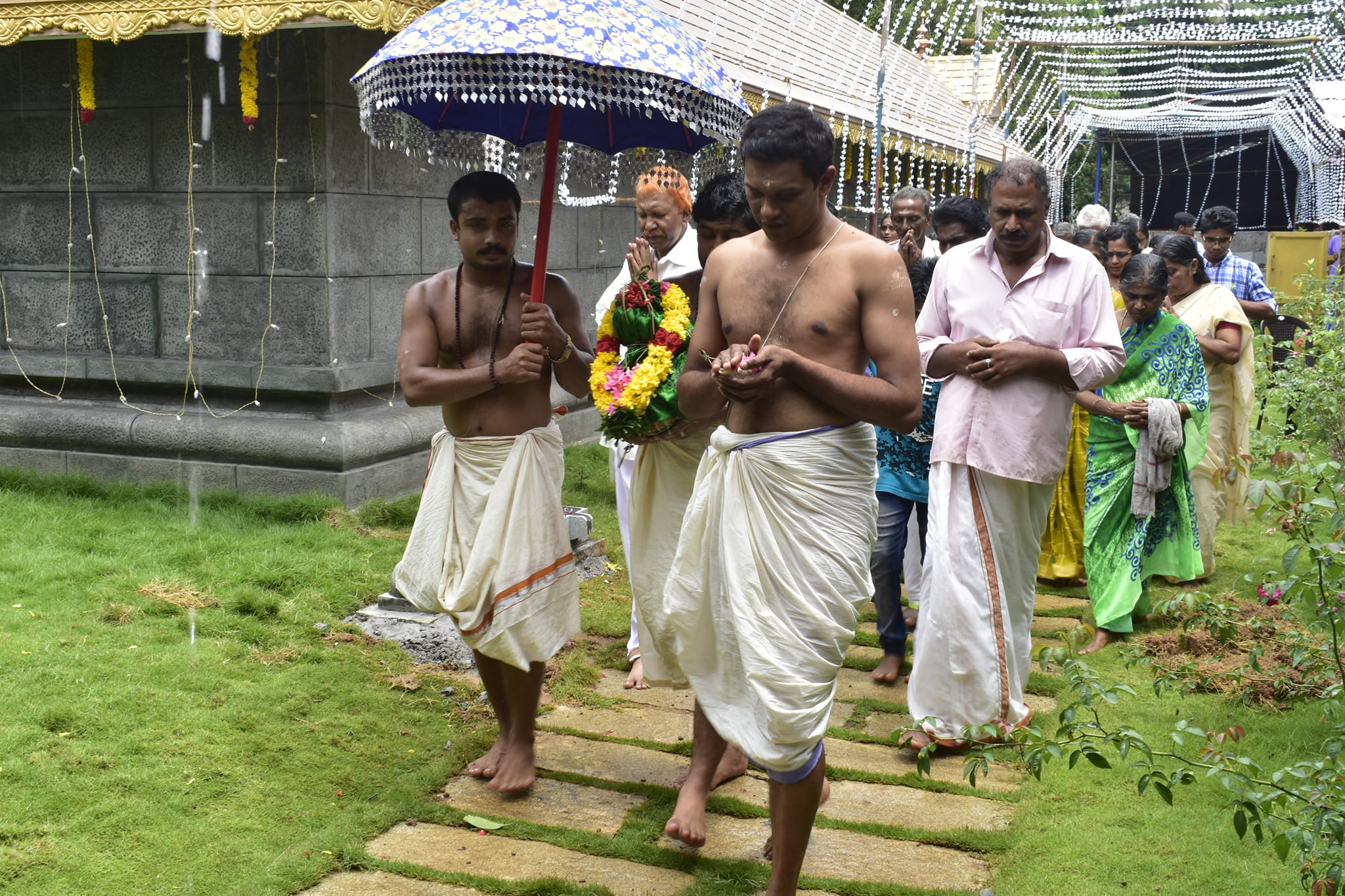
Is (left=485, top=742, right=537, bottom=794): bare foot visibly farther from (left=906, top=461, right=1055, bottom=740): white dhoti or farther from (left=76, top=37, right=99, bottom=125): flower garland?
(left=76, top=37, right=99, bottom=125): flower garland

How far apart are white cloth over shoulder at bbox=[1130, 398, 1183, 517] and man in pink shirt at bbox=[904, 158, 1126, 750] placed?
4.84 ft

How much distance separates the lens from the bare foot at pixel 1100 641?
595 centimetres

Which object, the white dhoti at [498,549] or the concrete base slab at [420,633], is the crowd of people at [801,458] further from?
the concrete base slab at [420,633]

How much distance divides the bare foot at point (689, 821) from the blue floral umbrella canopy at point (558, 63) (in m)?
2.09

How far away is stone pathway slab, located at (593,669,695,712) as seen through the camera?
16.9 ft

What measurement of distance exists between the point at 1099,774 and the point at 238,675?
3.12m

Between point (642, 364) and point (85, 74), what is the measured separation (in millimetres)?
4862

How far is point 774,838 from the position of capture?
338cm

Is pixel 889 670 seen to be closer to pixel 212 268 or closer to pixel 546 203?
pixel 546 203

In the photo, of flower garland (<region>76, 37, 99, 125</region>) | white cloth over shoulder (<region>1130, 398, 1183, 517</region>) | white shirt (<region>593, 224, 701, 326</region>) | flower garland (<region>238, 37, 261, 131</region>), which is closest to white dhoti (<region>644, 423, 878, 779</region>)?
white shirt (<region>593, 224, 701, 326</region>)

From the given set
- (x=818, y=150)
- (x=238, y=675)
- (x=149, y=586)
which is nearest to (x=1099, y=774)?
(x=818, y=150)

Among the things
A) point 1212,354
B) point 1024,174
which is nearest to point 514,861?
point 1024,174

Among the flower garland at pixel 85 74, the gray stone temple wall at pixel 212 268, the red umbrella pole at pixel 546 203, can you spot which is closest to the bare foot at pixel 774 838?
the red umbrella pole at pixel 546 203

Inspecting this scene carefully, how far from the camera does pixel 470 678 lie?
5215mm
